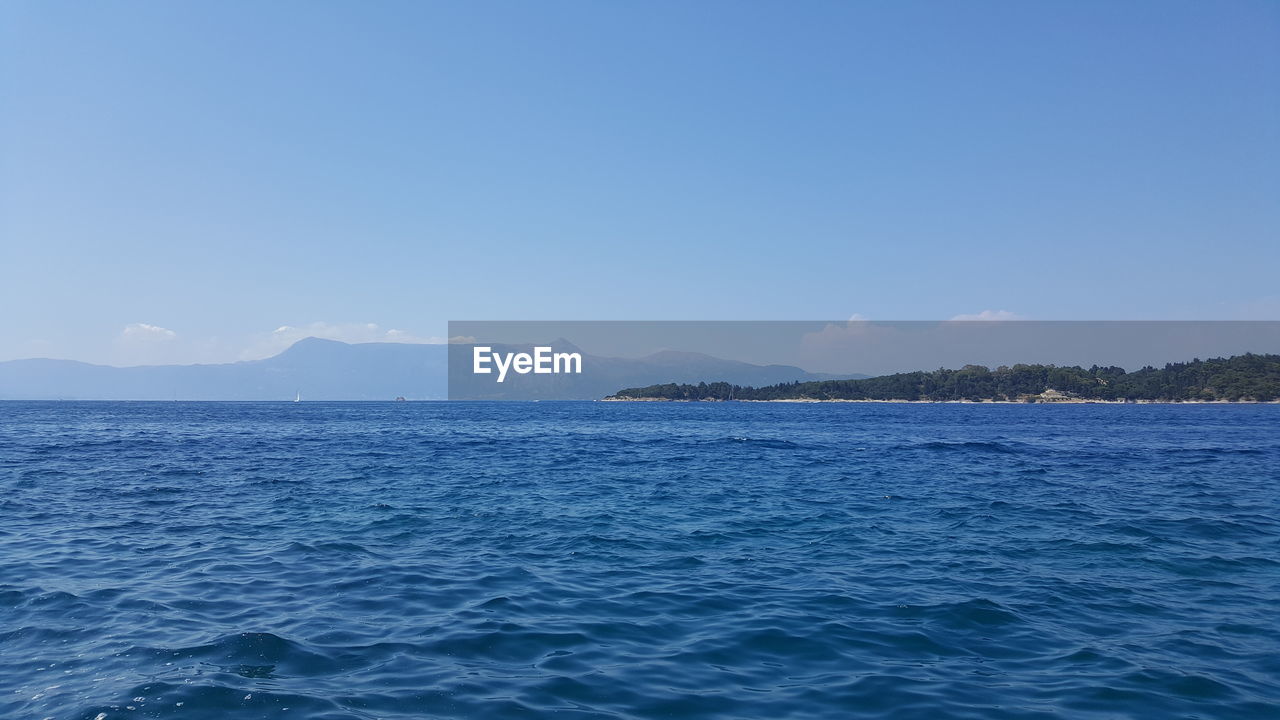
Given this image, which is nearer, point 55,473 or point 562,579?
point 562,579

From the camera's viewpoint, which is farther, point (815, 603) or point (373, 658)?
point (815, 603)

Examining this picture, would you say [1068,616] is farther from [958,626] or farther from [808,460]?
[808,460]

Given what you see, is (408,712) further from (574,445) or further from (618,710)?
(574,445)

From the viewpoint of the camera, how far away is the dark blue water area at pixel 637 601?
8.51m

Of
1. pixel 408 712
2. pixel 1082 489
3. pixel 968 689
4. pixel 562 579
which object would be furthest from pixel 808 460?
pixel 408 712

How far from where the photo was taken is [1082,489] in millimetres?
27953

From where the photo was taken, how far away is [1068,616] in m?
11.9

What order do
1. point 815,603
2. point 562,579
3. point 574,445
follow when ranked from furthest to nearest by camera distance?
point 574,445
point 562,579
point 815,603

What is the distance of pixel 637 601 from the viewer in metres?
12.6

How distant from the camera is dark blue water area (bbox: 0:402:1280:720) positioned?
8.51m

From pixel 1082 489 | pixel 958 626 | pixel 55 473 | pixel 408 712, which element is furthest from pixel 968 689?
pixel 55 473

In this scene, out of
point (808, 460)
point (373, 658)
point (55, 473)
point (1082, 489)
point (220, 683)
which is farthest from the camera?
point (808, 460)

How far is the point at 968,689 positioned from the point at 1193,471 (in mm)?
33910

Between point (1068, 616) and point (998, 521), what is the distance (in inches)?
376
